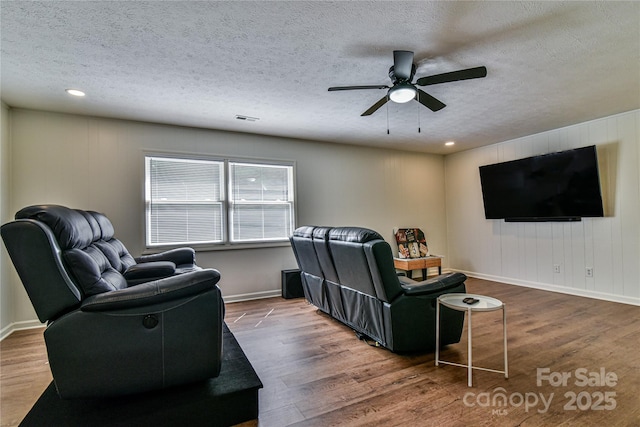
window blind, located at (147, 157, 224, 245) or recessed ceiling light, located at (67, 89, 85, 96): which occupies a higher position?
recessed ceiling light, located at (67, 89, 85, 96)

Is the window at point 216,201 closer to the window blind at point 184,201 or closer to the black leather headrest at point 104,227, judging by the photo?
the window blind at point 184,201

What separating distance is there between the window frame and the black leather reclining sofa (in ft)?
6.29

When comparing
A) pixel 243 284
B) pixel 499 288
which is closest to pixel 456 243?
pixel 499 288

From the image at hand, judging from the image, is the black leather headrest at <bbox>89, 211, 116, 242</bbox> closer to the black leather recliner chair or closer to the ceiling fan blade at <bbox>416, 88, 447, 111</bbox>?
the black leather recliner chair

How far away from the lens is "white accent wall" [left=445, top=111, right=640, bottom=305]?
13.2ft

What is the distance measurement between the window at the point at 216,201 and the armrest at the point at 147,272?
1364 millimetres

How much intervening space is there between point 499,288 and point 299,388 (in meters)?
4.15

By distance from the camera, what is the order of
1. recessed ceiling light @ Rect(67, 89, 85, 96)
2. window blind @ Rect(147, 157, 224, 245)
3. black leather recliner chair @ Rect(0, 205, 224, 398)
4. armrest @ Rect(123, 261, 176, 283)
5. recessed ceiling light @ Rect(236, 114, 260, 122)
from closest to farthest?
black leather recliner chair @ Rect(0, 205, 224, 398) < armrest @ Rect(123, 261, 176, 283) < recessed ceiling light @ Rect(67, 89, 85, 96) < recessed ceiling light @ Rect(236, 114, 260, 122) < window blind @ Rect(147, 157, 224, 245)

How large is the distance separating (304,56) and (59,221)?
2040 millimetres

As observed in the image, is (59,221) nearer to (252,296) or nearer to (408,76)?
(408,76)

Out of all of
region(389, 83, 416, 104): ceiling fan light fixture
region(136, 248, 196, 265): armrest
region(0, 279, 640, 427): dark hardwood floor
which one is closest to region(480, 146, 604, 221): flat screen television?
region(0, 279, 640, 427): dark hardwood floor

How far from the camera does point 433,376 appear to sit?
88.4 inches

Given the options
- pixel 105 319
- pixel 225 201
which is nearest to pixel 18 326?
pixel 225 201

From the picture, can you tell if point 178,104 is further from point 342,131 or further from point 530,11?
point 530,11
